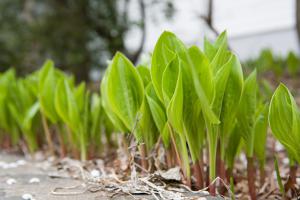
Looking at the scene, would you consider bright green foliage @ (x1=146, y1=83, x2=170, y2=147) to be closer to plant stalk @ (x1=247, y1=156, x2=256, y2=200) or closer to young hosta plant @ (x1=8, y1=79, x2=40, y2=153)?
plant stalk @ (x1=247, y1=156, x2=256, y2=200)

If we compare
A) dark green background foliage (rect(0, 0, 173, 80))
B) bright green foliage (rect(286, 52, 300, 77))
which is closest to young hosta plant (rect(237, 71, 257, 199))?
bright green foliage (rect(286, 52, 300, 77))

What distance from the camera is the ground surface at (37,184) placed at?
3.12 feet

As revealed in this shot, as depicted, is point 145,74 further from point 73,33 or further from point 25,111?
point 73,33

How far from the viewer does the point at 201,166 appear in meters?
1.03

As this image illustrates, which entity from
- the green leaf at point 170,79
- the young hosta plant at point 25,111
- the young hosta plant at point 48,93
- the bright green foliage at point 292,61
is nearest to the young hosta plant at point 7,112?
the young hosta plant at point 25,111

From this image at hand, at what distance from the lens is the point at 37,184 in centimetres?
117

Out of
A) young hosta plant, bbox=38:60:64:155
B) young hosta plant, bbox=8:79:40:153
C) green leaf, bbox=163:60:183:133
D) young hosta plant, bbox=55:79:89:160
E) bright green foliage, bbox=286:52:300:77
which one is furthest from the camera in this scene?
bright green foliage, bbox=286:52:300:77

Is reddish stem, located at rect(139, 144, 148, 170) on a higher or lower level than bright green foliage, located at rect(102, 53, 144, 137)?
lower

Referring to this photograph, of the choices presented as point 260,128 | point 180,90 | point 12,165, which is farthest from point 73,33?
point 180,90

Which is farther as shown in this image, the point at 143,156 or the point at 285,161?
the point at 285,161

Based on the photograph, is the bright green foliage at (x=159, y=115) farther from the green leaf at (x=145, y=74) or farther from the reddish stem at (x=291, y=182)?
the reddish stem at (x=291, y=182)

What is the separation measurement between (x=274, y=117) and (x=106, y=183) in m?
0.49

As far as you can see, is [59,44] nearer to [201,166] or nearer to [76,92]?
[76,92]

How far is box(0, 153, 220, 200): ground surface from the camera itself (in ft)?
3.12
